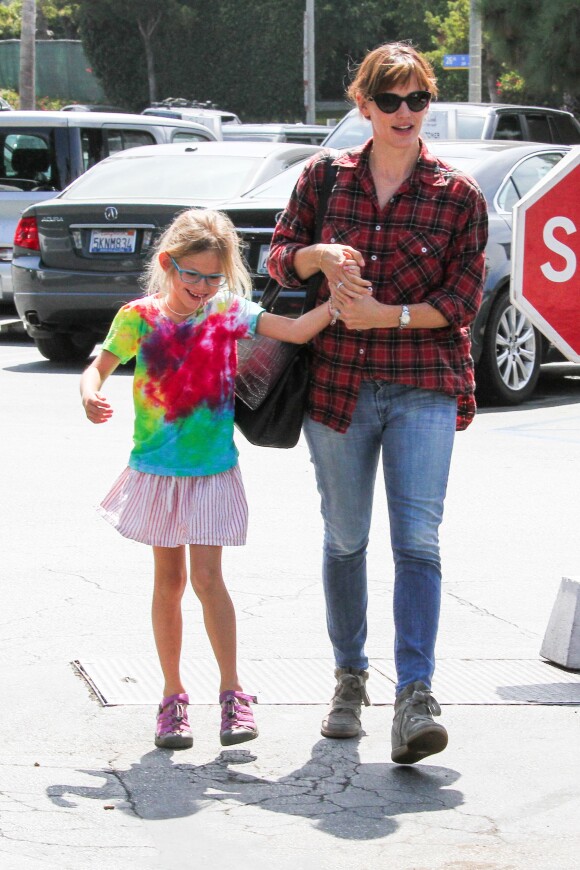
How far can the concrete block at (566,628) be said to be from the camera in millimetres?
4898

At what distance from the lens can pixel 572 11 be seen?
23719 millimetres

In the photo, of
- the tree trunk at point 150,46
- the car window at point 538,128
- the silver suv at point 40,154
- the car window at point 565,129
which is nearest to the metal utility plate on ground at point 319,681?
the silver suv at point 40,154

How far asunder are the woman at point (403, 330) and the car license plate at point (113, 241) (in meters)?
7.08

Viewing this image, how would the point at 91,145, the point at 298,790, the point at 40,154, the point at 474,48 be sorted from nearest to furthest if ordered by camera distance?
the point at 298,790, the point at 40,154, the point at 91,145, the point at 474,48

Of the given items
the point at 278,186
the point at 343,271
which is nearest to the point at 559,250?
the point at 343,271

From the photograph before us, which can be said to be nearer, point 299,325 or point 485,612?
point 299,325

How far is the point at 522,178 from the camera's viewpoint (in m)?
10.7

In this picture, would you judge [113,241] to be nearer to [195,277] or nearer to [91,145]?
[91,145]

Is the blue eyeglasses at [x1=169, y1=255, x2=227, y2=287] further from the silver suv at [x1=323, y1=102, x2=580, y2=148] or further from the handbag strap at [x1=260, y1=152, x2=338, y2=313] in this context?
the silver suv at [x1=323, y1=102, x2=580, y2=148]

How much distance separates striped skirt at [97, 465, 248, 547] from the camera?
4.11 m

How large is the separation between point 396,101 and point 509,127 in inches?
537

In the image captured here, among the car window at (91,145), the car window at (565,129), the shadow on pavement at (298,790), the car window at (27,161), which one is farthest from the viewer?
the car window at (565,129)

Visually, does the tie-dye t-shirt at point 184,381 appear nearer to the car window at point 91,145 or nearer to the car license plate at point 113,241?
the car license plate at point 113,241

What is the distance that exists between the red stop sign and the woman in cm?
84
